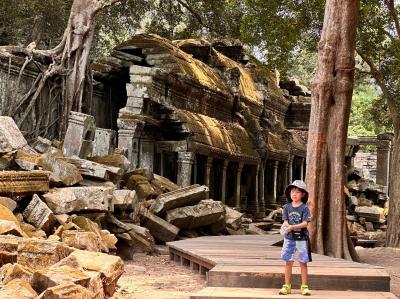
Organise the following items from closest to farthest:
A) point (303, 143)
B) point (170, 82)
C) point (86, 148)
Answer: point (86, 148) < point (170, 82) < point (303, 143)

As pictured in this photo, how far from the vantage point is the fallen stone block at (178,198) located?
11.7m

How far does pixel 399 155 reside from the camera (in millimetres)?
14055

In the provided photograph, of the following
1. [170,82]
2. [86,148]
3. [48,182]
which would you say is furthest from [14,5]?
[48,182]

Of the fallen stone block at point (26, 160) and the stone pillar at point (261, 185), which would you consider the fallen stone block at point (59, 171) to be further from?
the stone pillar at point (261, 185)

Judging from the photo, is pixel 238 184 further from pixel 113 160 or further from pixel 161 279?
pixel 161 279

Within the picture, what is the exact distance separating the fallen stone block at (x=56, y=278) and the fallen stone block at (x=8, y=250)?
796 millimetres

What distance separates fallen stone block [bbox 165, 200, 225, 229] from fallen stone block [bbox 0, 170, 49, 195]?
11.4 ft

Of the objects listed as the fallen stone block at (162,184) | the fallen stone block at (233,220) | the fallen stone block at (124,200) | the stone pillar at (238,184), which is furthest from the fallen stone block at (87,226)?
the stone pillar at (238,184)

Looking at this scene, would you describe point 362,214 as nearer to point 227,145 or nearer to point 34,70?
point 227,145

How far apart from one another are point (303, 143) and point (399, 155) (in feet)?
38.8

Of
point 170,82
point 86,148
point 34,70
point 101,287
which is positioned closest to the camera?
point 101,287

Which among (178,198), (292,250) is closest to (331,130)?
(178,198)

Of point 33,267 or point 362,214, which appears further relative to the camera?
point 362,214

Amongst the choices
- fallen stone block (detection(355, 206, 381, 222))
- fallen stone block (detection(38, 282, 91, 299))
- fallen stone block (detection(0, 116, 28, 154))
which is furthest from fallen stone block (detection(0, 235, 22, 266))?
fallen stone block (detection(355, 206, 381, 222))
